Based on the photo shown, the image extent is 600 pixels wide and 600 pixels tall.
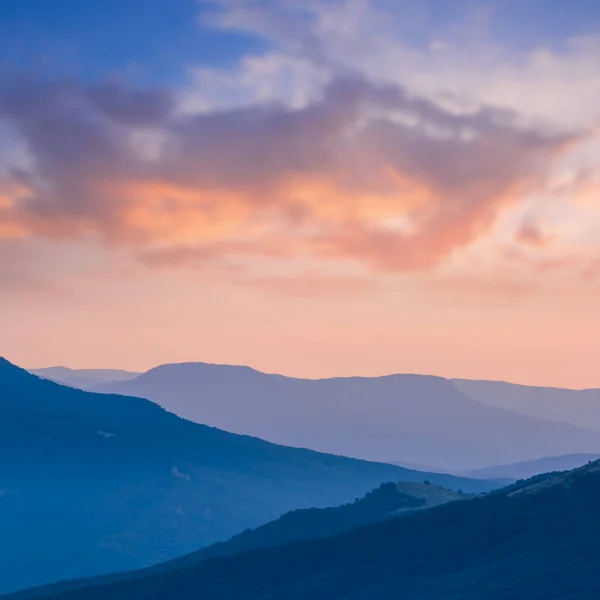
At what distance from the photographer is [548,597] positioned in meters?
106

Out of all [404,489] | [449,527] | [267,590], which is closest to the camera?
[267,590]

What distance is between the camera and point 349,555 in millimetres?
140875

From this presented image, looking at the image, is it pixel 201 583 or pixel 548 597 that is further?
pixel 201 583

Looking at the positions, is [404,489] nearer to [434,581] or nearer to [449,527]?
[449,527]

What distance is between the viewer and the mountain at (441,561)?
376 feet

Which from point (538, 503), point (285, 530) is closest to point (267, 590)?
point (538, 503)

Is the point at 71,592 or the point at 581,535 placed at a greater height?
the point at 581,535

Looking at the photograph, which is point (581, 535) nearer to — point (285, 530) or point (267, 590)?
point (267, 590)

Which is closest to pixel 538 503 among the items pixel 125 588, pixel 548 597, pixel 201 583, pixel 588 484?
pixel 588 484

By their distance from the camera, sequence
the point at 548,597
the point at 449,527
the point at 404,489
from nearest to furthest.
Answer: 1. the point at 548,597
2. the point at 449,527
3. the point at 404,489

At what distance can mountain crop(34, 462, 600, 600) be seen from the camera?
376 feet

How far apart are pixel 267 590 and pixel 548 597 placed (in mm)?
43612

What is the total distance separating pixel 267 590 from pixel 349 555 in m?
14.5

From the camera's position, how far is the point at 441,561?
131 m
